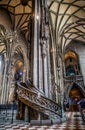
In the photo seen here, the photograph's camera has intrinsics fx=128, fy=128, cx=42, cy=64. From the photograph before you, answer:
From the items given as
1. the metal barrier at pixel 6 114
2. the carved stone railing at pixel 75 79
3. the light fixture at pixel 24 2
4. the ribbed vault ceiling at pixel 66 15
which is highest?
the light fixture at pixel 24 2

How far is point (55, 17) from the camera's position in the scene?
683 inches

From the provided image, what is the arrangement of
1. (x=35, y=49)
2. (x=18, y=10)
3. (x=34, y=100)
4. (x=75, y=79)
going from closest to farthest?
(x=34, y=100) → (x=35, y=49) → (x=18, y=10) → (x=75, y=79)

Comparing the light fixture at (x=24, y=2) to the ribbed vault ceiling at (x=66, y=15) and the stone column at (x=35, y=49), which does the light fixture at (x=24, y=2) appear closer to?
the ribbed vault ceiling at (x=66, y=15)

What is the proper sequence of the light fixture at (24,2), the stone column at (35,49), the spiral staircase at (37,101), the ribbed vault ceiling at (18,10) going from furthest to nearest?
A: 1. the ribbed vault ceiling at (18,10)
2. the light fixture at (24,2)
3. the stone column at (35,49)
4. the spiral staircase at (37,101)

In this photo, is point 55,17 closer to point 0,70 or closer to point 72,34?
point 72,34

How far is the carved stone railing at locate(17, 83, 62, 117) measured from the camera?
5.97 meters

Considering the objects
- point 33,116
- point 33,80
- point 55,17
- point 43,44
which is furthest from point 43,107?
point 55,17

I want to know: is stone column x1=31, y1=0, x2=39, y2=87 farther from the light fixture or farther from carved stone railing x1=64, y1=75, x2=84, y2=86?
carved stone railing x1=64, y1=75, x2=84, y2=86

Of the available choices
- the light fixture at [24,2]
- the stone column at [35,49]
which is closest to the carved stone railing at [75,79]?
the light fixture at [24,2]

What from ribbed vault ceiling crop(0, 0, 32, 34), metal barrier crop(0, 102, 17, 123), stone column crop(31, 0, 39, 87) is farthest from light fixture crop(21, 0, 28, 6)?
metal barrier crop(0, 102, 17, 123)

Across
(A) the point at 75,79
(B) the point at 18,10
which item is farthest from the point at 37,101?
(A) the point at 75,79

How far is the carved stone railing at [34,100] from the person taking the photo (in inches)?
235

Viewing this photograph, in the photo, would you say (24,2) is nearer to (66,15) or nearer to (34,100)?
(66,15)

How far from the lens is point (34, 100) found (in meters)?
6.08
